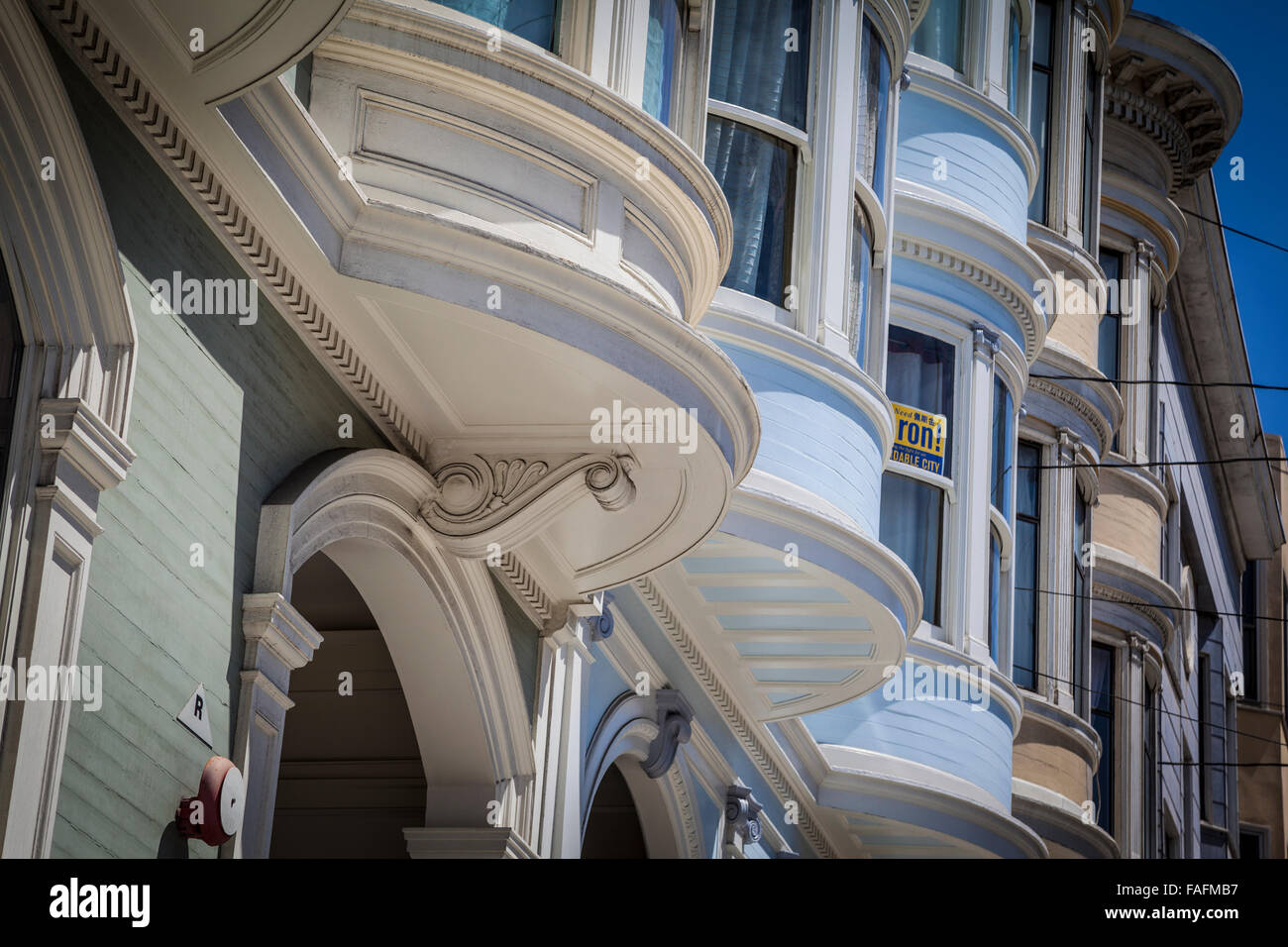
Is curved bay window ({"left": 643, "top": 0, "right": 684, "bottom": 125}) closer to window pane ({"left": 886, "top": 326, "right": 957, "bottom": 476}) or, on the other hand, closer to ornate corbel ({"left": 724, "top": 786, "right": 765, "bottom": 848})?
ornate corbel ({"left": 724, "top": 786, "right": 765, "bottom": 848})

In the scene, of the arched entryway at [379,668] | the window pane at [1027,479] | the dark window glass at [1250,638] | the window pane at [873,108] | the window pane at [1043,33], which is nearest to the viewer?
the arched entryway at [379,668]

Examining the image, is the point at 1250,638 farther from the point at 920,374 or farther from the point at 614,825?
the point at 614,825

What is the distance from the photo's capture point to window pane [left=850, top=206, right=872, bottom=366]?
11.6 meters

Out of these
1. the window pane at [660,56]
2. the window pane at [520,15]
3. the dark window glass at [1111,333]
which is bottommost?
the window pane at [520,15]

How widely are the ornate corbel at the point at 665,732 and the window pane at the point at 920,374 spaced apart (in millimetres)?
3654

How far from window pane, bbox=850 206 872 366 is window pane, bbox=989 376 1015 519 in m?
4.09

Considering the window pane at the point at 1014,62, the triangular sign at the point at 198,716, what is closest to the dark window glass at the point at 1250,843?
the window pane at the point at 1014,62

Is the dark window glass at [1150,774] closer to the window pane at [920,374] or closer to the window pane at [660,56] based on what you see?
the window pane at [920,374]

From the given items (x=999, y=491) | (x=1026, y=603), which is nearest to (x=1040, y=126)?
(x=1026, y=603)

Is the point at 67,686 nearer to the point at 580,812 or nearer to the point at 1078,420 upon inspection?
the point at 580,812

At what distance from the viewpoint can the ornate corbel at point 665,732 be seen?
12.0m

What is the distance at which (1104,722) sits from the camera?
74.3 ft

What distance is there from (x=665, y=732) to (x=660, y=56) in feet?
15.0

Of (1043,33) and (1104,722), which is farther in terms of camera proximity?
(1104,722)
